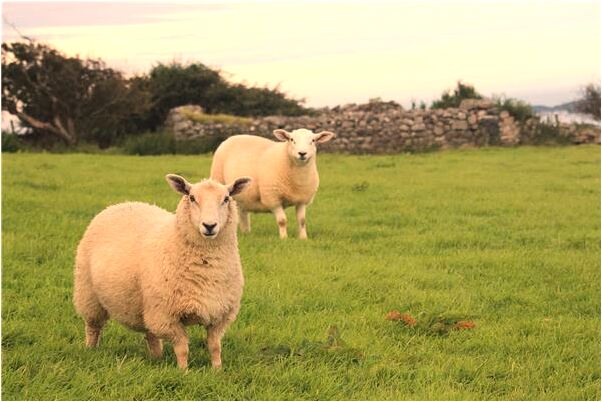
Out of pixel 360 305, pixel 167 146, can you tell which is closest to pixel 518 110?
pixel 167 146

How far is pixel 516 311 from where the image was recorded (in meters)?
7.50

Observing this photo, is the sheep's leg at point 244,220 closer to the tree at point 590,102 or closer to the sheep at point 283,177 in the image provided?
the sheep at point 283,177

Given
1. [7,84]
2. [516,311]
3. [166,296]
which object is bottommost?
[516,311]

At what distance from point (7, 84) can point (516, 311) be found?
32072 millimetres

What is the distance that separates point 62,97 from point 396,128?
52.9 ft

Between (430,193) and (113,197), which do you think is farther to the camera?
(430,193)

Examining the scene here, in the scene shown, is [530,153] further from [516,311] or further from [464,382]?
[464,382]

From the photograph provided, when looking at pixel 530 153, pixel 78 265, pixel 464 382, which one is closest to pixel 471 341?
pixel 464 382

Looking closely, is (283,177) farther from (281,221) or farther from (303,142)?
(303,142)

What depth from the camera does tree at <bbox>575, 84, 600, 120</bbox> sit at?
42.5m

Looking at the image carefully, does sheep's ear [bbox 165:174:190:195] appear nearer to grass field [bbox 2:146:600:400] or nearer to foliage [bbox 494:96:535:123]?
grass field [bbox 2:146:600:400]

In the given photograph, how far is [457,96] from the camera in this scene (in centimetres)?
3375

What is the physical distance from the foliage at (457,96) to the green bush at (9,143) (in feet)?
56.6

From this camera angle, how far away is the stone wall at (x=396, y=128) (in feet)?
93.0
